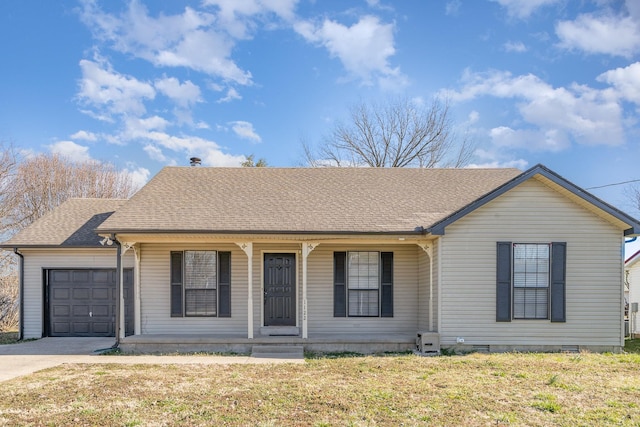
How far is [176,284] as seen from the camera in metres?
12.5

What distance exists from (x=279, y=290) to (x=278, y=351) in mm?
1906

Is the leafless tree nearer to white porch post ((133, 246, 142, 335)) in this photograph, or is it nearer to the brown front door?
white porch post ((133, 246, 142, 335))

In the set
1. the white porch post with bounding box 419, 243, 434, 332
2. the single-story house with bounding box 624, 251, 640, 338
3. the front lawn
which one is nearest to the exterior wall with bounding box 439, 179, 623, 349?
the white porch post with bounding box 419, 243, 434, 332

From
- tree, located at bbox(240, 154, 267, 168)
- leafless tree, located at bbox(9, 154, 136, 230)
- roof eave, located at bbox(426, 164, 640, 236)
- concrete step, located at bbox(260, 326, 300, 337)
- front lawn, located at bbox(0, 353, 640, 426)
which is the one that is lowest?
concrete step, located at bbox(260, 326, 300, 337)

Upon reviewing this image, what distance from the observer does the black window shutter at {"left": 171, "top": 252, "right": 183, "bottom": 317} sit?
1251 cm

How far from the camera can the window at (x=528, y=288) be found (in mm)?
11312

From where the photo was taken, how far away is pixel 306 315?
456 inches

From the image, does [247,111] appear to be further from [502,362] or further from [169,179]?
[502,362]

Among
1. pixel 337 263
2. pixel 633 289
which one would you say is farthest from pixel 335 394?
pixel 633 289

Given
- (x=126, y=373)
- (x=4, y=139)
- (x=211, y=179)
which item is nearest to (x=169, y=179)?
(x=211, y=179)

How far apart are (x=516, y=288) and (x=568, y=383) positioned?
137 inches

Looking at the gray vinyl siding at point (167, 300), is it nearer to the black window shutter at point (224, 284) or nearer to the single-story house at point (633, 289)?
the black window shutter at point (224, 284)

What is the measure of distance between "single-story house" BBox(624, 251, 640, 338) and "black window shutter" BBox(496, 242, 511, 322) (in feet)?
24.7

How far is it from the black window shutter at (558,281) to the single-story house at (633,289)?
670 cm
